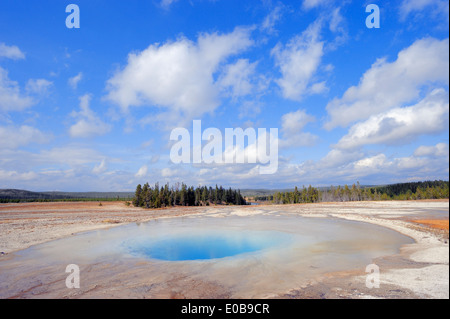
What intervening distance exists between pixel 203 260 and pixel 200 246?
13.9 ft

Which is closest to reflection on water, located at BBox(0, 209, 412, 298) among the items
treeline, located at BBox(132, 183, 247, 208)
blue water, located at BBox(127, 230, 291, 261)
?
blue water, located at BBox(127, 230, 291, 261)

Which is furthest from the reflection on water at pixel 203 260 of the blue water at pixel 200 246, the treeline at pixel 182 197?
the treeline at pixel 182 197

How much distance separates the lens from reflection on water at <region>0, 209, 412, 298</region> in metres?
9.45

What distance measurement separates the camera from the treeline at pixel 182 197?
73250mm

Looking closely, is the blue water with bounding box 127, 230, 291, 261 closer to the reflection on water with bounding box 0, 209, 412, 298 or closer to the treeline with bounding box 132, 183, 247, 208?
the reflection on water with bounding box 0, 209, 412, 298

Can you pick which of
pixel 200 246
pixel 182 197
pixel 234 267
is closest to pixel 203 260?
pixel 234 267

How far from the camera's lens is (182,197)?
86688 millimetres

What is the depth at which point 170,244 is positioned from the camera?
18281 mm

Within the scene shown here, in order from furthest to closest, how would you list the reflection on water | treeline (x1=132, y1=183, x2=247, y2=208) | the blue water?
treeline (x1=132, y1=183, x2=247, y2=208)
the blue water
the reflection on water

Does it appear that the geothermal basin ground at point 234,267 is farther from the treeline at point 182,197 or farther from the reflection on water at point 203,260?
the treeline at point 182,197

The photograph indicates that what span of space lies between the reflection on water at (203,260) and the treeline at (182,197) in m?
55.0

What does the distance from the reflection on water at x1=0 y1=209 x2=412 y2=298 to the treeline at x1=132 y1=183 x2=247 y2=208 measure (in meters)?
55.0
